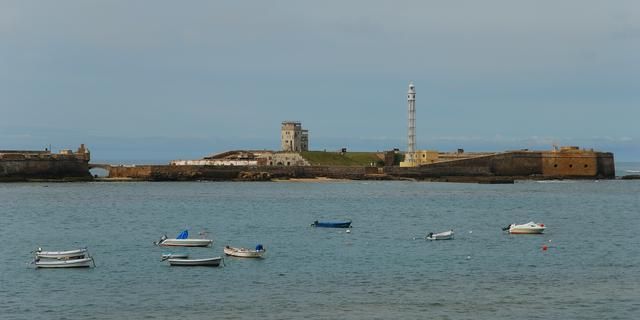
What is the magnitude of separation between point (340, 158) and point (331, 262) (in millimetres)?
93088

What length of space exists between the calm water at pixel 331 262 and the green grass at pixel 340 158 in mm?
47070

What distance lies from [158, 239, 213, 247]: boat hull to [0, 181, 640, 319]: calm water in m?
0.78

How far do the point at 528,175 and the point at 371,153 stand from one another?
83.1 ft

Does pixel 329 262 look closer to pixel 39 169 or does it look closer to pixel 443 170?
pixel 39 169

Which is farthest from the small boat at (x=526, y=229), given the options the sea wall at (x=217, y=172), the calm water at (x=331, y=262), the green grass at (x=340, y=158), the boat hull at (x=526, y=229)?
the green grass at (x=340, y=158)

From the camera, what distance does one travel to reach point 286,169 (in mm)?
117688

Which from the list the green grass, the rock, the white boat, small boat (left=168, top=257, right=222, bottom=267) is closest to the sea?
the white boat

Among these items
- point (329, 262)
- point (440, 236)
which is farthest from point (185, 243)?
point (440, 236)

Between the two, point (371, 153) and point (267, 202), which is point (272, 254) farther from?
point (371, 153)

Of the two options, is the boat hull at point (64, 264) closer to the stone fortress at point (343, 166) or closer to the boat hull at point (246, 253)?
the boat hull at point (246, 253)

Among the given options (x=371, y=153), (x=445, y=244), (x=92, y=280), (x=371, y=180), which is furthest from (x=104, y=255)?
(x=371, y=153)

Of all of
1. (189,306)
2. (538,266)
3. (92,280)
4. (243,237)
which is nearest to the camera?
(189,306)

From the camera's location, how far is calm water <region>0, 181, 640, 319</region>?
1203 inches

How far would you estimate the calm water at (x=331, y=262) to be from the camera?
100ft
